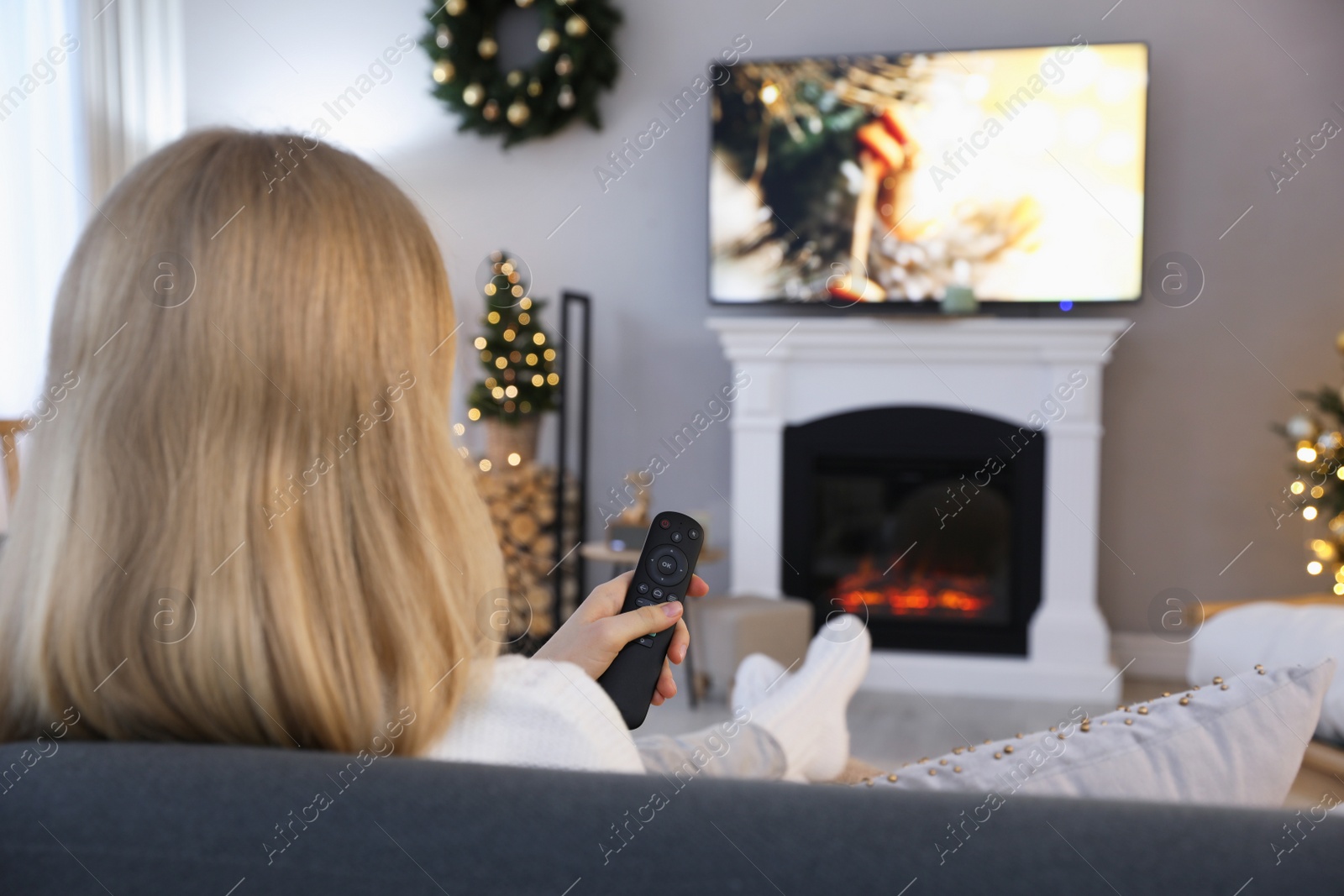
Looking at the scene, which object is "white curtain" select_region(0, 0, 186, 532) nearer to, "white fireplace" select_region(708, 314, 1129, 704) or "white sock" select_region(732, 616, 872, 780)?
"white fireplace" select_region(708, 314, 1129, 704)

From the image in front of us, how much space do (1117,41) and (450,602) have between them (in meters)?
3.66

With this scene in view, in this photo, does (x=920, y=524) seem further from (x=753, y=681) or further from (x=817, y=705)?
(x=817, y=705)

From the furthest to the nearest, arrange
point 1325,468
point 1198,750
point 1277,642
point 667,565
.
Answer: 1. point 1325,468
2. point 1277,642
3. point 667,565
4. point 1198,750

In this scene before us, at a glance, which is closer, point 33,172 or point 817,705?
point 817,705

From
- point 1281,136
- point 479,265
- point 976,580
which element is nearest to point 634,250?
point 479,265

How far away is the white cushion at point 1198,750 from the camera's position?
0.74 metres

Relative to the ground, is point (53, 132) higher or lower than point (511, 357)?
higher

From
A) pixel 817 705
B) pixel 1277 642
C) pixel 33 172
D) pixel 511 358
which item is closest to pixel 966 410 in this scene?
pixel 511 358

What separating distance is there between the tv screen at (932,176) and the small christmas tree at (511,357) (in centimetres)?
69

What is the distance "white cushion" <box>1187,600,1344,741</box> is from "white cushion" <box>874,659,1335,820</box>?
29.7 inches

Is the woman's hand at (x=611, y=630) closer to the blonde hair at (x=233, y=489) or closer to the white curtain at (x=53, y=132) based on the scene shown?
the blonde hair at (x=233, y=489)

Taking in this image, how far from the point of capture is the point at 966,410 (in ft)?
11.5

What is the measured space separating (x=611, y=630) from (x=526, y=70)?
3.47m

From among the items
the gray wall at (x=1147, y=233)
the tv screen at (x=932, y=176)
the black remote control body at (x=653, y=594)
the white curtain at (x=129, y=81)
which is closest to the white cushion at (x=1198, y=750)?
the black remote control body at (x=653, y=594)
